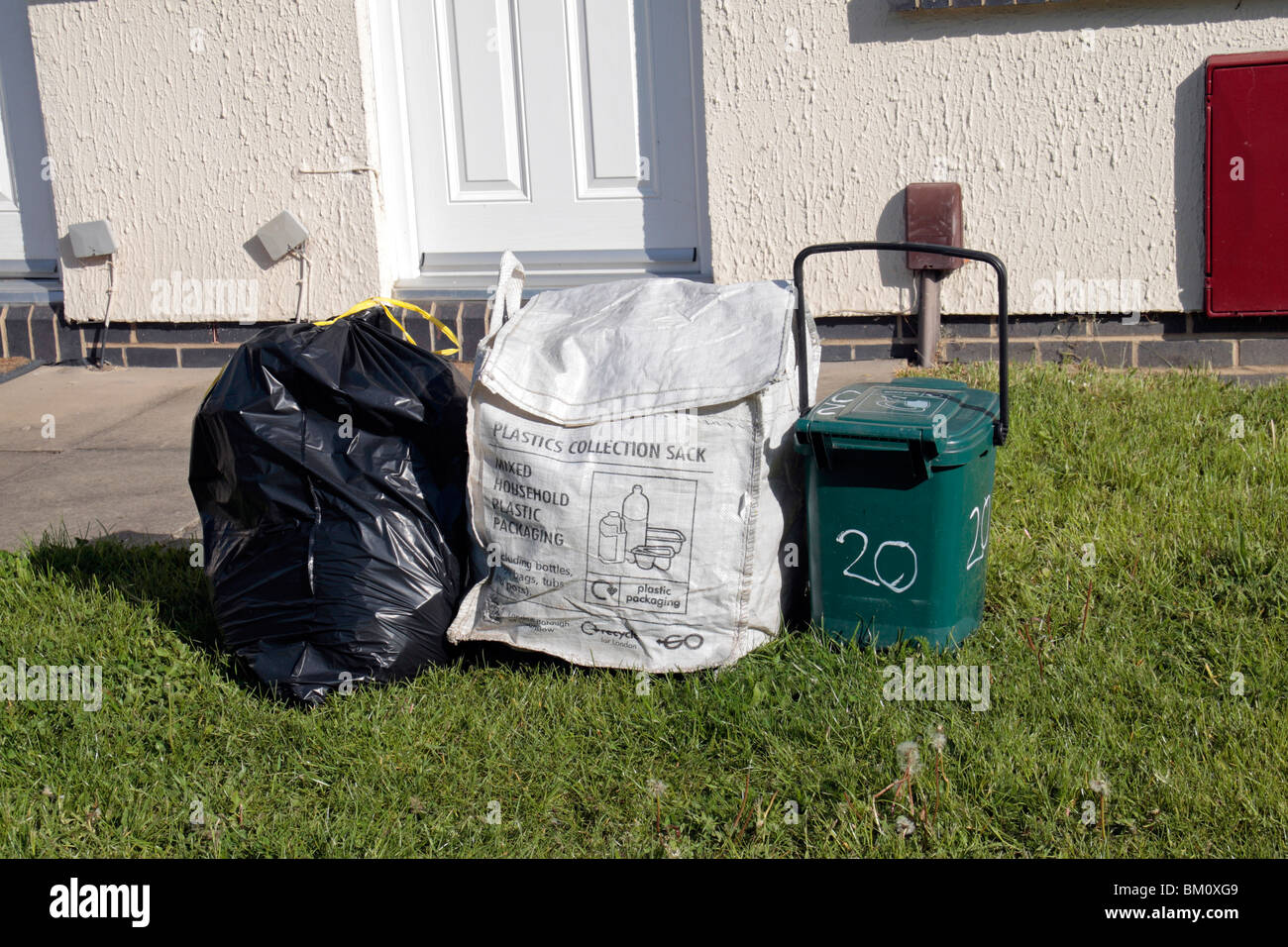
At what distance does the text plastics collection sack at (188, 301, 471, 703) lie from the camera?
3131mm

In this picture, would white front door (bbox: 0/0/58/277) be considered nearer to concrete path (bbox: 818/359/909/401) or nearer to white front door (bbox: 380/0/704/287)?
white front door (bbox: 380/0/704/287)

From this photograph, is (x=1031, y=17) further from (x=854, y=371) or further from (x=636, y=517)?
(x=636, y=517)

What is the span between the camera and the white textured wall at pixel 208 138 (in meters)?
5.94

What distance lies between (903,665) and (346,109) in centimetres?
412

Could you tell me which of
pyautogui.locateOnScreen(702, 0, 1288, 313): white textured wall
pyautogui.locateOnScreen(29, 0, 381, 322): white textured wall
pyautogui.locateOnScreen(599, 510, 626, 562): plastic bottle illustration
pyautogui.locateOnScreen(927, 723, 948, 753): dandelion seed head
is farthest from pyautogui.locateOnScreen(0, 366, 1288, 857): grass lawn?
pyautogui.locateOnScreen(29, 0, 381, 322): white textured wall

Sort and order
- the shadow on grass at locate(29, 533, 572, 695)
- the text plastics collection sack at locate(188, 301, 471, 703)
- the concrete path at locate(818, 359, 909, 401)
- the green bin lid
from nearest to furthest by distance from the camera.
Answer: the green bin lid < the text plastics collection sack at locate(188, 301, 471, 703) < the shadow on grass at locate(29, 533, 572, 695) < the concrete path at locate(818, 359, 909, 401)

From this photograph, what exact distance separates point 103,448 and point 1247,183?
15.9 feet

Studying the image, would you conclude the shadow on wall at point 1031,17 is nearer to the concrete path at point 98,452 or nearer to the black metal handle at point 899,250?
the black metal handle at point 899,250

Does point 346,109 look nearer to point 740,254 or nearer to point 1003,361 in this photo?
point 740,254

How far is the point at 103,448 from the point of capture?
5242mm

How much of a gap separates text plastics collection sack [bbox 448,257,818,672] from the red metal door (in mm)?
2982

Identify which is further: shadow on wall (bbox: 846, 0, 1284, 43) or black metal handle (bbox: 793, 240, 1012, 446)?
shadow on wall (bbox: 846, 0, 1284, 43)

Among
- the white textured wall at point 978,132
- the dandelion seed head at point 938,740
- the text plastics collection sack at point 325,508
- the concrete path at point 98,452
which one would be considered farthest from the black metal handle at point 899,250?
the white textured wall at point 978,132

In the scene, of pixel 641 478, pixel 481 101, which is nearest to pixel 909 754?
pixel 641 478
